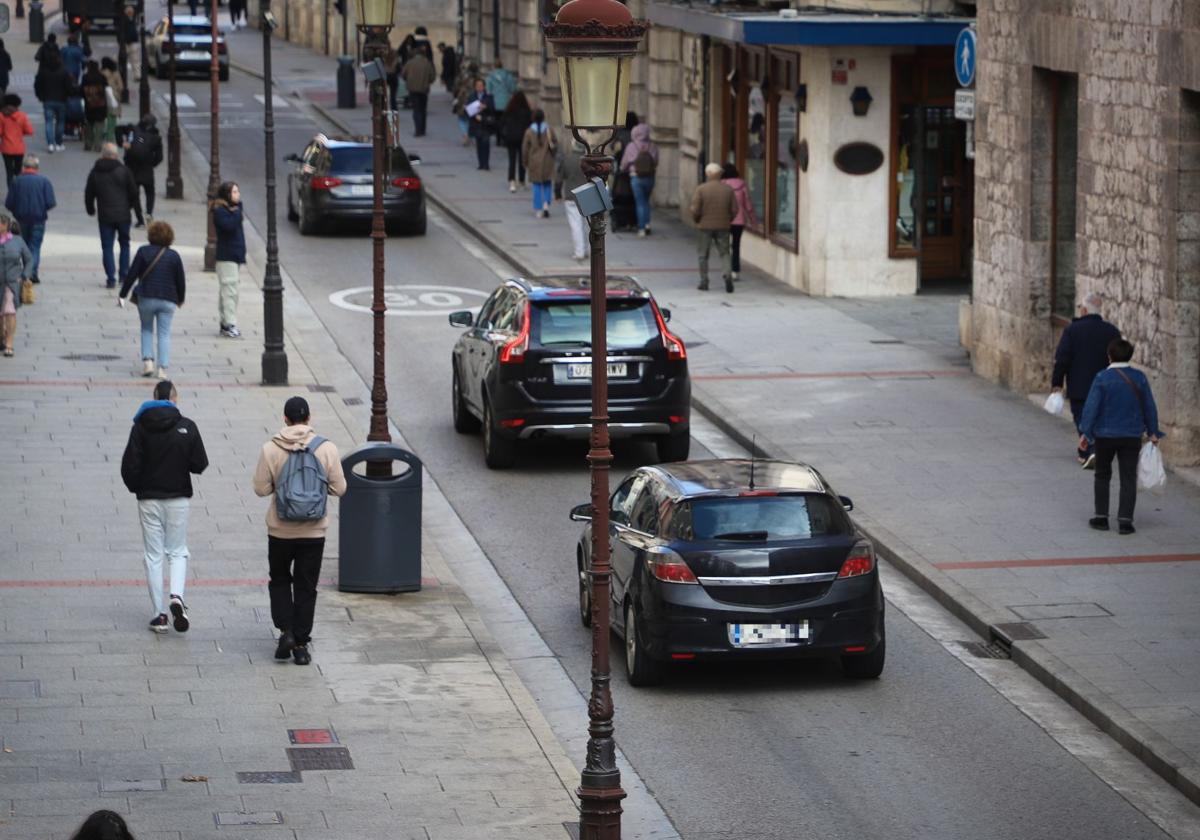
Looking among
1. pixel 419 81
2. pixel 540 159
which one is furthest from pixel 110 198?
pixel 419 81

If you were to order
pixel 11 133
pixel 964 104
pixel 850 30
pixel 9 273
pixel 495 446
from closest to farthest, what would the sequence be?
1. pixel 495 446
2. pixel 9 273
3. pixel 964 104
4. pixel 850 30
5. pixel 11 133

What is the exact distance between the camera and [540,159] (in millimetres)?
39500

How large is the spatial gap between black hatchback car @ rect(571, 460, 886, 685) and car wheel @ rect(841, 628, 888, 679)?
11mm

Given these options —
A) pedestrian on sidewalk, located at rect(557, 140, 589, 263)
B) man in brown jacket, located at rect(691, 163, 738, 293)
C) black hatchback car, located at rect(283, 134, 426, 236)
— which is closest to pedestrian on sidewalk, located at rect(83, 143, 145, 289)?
pedestrian on sidewalk, located at rect(557, 140, 589, 263)

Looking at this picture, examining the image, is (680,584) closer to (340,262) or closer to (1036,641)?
(1036,641)

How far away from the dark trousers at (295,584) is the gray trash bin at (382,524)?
1.91 meters

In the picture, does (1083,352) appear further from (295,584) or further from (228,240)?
(228,240)

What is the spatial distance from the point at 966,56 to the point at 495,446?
8650 millimetres

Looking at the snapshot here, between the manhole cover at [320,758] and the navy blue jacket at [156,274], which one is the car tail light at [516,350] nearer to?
the navy blue jacket at [156,274]

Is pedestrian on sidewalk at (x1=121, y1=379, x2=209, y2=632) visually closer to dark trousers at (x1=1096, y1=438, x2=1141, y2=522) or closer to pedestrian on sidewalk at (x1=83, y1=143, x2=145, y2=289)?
dark trousers at (x1=1096, y1=438, x2=1141, y2=522)

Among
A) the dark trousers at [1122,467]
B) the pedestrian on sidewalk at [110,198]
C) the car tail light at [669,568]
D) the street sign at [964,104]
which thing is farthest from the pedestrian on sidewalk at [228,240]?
the car tail light at [669,568]

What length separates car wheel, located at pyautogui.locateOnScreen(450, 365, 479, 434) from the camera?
2328 centimetres

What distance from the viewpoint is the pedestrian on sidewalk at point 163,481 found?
15.3 m

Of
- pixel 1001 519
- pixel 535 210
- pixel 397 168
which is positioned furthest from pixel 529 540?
pixel 535 210
